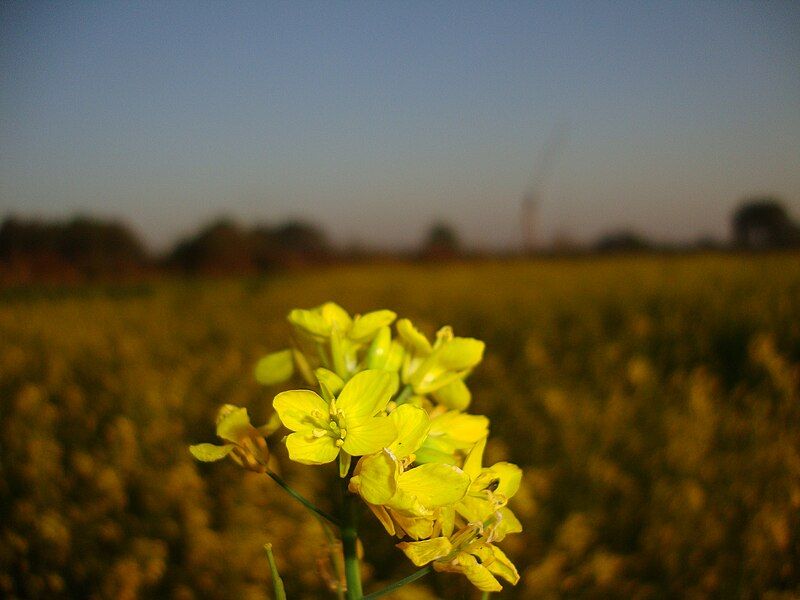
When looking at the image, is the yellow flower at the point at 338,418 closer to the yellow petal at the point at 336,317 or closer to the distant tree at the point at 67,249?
the yellow petal at the point at 336,317

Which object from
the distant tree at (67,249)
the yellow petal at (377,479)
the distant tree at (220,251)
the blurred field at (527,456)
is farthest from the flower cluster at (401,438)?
the distant tree at (220,251)

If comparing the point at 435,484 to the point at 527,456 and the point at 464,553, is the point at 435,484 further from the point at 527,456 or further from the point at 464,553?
the point at 527,456

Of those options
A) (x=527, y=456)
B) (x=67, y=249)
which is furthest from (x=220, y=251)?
(x=527, y=456)

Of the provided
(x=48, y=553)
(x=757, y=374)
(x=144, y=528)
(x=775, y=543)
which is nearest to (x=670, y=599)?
(x=775, y=543)


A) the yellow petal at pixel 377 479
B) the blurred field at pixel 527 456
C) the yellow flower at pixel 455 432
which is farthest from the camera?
Answer: the blurred field at pixel 527 456

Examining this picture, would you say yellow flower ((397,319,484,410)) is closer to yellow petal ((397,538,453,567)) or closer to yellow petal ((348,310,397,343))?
yellow petal ((348,310,397,343))

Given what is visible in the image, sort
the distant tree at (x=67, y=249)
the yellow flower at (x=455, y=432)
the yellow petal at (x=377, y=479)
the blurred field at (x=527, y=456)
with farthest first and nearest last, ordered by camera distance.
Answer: the distant tree at (x=67, y=249) → the blurred field at (x=527, y=456) → the yellow flower at (x=455, y=432) → the yellow petal at (x=377, y=479)

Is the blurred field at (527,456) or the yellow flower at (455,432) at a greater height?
the yellow flower at (455,432)
